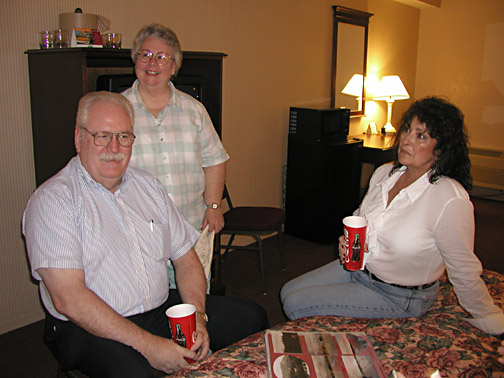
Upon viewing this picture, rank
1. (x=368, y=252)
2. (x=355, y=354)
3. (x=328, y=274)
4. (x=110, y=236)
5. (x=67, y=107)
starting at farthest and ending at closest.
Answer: (x=67, y=107) < (x=328, y=274) < (x=368, y=252) < (x=110, y=236) < (x=355, y=354)

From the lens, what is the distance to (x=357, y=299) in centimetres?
173

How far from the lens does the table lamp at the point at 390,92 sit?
16.5 feet

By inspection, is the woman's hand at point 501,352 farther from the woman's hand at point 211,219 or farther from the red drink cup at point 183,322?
the woman's hand at point 211,219

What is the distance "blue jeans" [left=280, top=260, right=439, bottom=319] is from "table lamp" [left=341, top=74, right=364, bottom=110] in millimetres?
3226

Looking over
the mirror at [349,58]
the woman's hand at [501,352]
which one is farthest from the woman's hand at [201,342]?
the mirror at [349,58]

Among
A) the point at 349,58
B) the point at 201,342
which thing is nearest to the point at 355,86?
the point at 349,58

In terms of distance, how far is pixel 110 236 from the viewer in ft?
4.87

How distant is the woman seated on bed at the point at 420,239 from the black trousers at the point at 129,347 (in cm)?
24

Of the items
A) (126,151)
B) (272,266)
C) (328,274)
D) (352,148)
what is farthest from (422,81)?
(126,151)

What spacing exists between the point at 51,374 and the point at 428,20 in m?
5.99

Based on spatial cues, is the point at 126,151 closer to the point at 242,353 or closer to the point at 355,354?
the point at 242,353

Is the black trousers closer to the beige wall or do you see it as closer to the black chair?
the black chair

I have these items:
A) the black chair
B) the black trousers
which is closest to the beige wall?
the black chair

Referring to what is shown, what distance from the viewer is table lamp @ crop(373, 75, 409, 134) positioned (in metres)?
5.02
